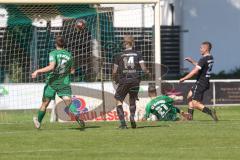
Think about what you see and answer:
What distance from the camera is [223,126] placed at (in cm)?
2031

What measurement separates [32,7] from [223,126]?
7.43 metres

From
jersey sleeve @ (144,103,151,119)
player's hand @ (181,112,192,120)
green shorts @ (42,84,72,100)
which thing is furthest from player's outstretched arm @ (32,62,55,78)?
player's hand @ (181,112,192,120)

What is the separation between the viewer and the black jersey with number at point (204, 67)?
22109mm

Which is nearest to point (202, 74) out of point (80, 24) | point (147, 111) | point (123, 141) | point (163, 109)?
point (163, 109)

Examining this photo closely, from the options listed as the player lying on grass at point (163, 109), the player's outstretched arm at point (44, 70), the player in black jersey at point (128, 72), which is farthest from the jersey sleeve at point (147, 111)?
the player's outstretched arm at point (44, 70)

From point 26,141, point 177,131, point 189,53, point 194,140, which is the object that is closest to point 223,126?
point 177,131

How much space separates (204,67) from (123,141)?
556 centimetres

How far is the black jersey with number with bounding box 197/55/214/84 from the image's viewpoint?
72.5ft

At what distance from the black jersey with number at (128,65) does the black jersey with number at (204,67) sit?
7.53 ft

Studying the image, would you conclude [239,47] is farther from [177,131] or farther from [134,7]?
[177,131]

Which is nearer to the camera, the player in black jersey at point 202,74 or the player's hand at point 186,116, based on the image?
the player in black jersey at point 202,74

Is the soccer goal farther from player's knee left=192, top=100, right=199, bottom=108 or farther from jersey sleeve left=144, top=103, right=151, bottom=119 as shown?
player's knee left=192, top=100, right=199, bottom=108

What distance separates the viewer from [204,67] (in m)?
22.2

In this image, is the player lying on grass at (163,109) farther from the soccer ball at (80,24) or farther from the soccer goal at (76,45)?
the soccer ball at (80,24)
